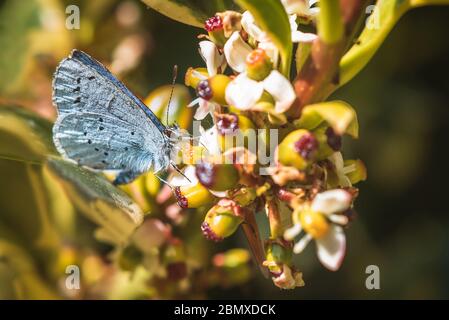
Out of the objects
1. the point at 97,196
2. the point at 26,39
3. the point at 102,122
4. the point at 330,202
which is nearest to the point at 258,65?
the point at 330,202

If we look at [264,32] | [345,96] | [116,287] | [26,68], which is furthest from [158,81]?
[264,32]

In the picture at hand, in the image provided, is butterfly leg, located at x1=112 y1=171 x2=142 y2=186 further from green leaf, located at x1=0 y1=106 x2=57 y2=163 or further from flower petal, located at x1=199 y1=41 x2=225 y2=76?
flower petal, located at x1=199 y1=41 x2=225 y2=76

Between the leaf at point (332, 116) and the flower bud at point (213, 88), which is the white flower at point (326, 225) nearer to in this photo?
the leaf at point (332, 116)

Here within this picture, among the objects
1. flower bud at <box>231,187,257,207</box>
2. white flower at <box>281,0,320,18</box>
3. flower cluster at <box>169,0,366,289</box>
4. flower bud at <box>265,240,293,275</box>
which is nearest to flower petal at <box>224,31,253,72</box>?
flower cluster at <box>169,0,366,289</box>

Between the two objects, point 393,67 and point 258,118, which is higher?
point 393,67

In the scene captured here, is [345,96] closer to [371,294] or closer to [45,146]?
[371,294]
